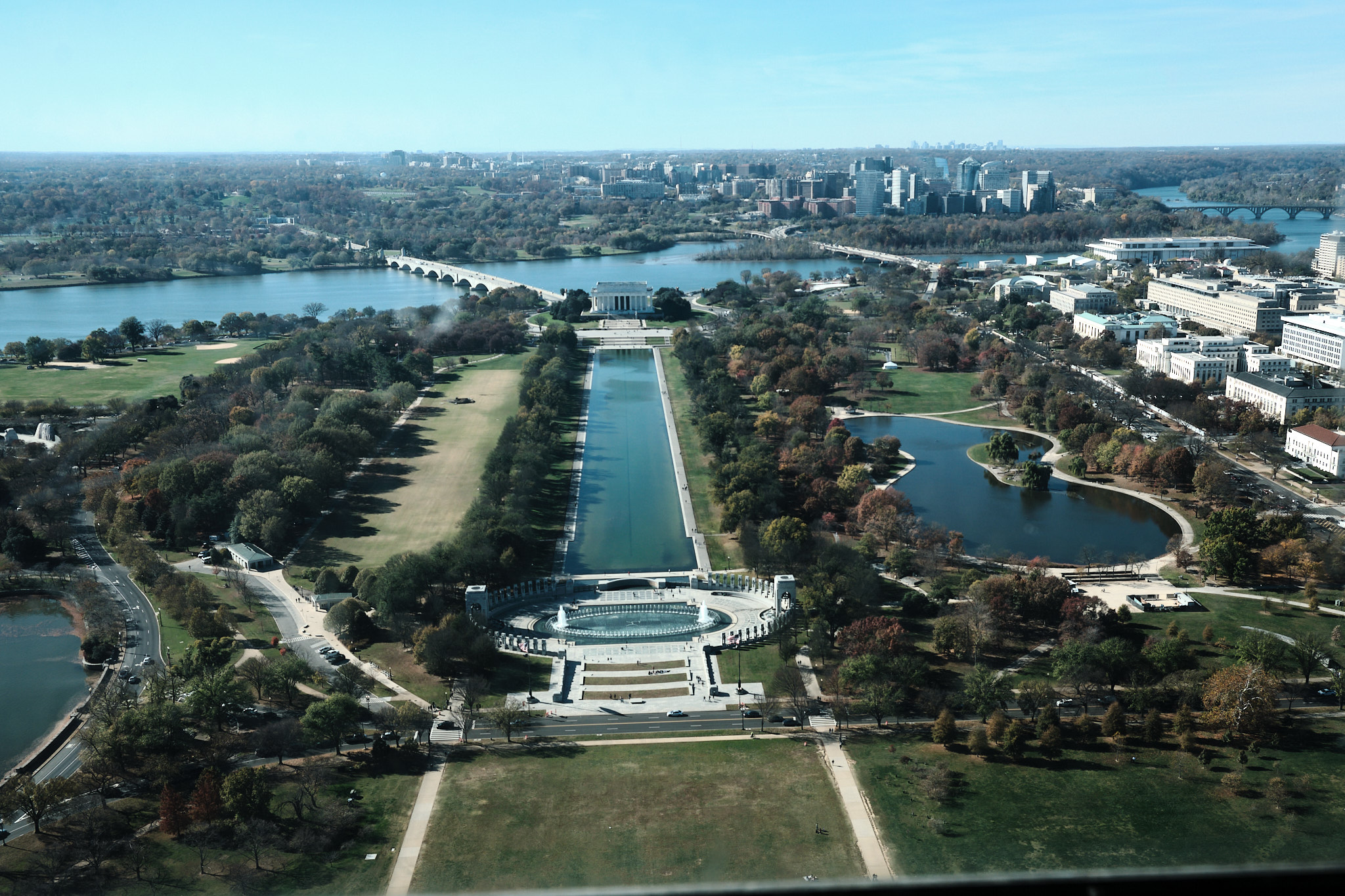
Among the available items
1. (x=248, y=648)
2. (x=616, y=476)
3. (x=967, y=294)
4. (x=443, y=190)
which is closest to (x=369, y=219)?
(x=443, y=190)

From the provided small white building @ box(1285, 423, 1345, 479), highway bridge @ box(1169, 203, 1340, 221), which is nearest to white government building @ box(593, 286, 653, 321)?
small white building @ box(1285, 423, 1345, 479)

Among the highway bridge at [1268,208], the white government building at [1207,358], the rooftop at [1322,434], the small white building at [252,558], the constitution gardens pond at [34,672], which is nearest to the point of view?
the constitution gardens pond at [34,672]

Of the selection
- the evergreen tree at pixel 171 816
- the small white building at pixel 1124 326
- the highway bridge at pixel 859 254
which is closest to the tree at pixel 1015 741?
the evergreen tree at pixel 171 816

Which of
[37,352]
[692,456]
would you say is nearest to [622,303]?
[692,456]

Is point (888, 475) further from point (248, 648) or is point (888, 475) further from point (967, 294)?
point (967, 294)

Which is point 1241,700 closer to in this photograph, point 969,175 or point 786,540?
point 786,540

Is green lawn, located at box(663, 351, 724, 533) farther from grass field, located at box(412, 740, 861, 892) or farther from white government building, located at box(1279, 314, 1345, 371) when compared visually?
white government building, located at box(1279, 314, 1345, 371)

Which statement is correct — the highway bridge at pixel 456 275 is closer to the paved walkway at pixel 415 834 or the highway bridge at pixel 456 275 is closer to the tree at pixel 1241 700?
the paved walkway at pixel 415 834
